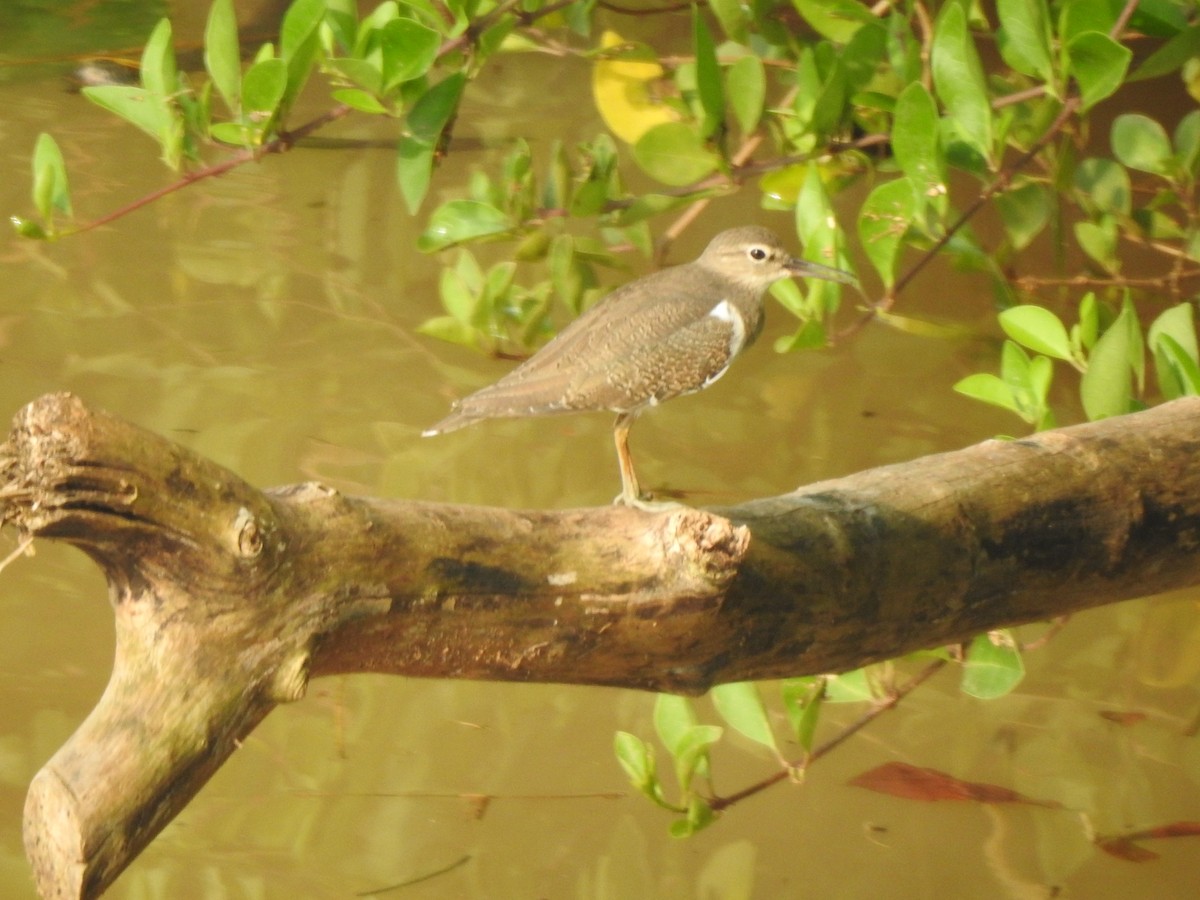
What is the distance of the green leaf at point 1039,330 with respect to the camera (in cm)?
203

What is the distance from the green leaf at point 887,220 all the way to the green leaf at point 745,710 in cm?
70

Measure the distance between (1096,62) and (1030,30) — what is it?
0.12m

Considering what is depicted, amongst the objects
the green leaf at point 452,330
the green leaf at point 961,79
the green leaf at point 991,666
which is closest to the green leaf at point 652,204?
the green leaf at point 452,330

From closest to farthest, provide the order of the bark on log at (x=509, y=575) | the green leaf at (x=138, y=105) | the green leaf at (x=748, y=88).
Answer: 1. the bark on log at (x=509, y=575)
2. the green leaf at (x=138, y=105)
3. the green leaf at (x=748, y=88)

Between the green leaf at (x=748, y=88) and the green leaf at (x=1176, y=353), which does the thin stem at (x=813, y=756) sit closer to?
the green leaf at (x=1176, y=353)

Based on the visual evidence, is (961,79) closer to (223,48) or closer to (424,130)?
(424,130)

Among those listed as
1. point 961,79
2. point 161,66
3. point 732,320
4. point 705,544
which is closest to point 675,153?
point 961,79

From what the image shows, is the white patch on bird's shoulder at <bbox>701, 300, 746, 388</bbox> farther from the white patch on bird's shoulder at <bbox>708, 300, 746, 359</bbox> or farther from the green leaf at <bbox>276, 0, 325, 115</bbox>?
the green leaf at <bbox>276, 0, 325, 115</bbox>

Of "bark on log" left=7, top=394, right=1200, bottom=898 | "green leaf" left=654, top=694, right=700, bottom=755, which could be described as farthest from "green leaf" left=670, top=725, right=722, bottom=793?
"bark on log" left=7, top=394, right=1200, bottom=898

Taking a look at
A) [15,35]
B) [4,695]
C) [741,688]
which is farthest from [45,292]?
[741,688]

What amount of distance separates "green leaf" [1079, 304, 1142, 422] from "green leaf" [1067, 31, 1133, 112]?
32 cm

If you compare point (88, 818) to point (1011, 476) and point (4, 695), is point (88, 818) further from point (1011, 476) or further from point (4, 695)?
point (4, 695)

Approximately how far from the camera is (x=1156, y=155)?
7.88 ft

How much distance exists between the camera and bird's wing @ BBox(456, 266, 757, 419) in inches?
67.3
